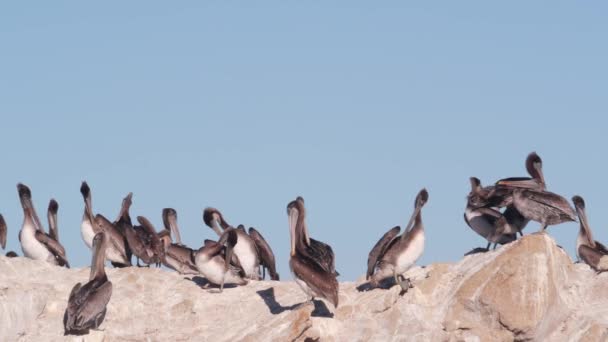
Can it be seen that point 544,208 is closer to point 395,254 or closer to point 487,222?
point 487,222

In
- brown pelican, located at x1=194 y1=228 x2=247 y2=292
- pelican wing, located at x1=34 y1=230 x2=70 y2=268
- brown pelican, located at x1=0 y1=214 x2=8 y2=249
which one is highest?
brown pelican, located at x1=0 y1=214 x2=8 y2=249

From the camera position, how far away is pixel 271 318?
2100cm

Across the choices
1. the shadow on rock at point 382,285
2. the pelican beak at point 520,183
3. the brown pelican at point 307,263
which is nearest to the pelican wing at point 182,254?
the brown pelican at point 307,263

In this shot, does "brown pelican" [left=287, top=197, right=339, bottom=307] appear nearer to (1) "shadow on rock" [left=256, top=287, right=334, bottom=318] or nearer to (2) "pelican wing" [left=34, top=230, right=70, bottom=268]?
(1) "shadow on rock" [left=256, top=287, right=334, bottom=318]

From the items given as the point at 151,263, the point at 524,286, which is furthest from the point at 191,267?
the point at 524,286

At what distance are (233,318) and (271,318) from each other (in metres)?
1.70

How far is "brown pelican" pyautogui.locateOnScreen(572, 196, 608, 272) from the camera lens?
21.8 m

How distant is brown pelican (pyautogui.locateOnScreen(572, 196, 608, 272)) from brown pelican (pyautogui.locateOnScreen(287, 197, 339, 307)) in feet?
15.6

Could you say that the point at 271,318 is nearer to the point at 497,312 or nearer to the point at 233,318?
the point at 233,318

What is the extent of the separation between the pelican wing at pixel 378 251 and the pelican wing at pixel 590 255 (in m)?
3.65

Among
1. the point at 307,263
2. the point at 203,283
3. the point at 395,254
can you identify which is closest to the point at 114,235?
the point at 203,283

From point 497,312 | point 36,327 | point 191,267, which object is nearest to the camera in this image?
point 497,312

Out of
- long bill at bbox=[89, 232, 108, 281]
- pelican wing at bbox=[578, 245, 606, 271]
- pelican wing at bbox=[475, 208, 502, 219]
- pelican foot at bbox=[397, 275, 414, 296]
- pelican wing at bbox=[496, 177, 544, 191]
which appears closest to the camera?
pelican foot at bbox=[397, 275, 414, 296]

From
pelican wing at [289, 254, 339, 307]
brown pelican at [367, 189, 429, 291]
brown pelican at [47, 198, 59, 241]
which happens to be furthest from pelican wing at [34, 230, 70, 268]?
brown pelican at [367, 189, 429, 291]
